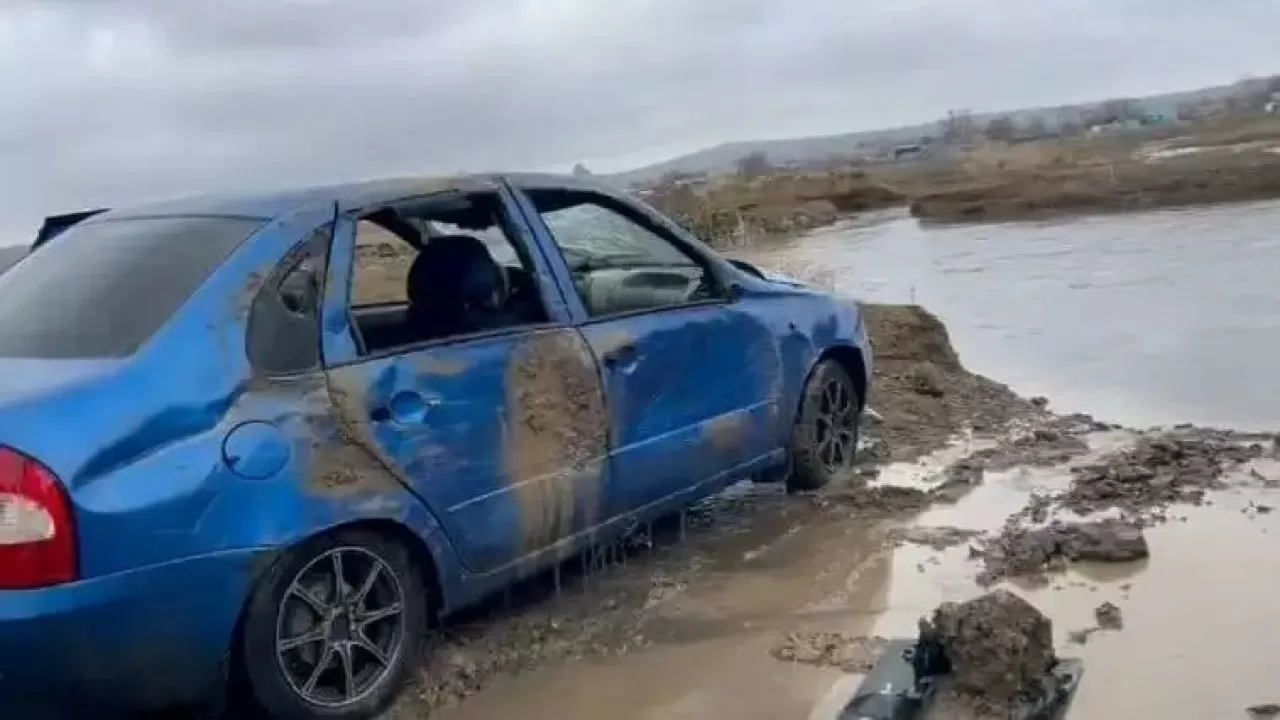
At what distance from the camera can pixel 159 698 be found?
3764mm

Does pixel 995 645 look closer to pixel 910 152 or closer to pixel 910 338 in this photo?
pixel 910 338

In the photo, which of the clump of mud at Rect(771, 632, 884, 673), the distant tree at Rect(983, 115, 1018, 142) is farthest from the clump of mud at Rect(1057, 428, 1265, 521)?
the distant tree at Rect(983, 115, 1018, 142)

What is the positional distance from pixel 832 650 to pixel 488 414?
1.40 m

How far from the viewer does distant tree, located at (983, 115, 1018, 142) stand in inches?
5505

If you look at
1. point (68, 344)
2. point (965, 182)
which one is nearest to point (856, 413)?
point (68, 344)

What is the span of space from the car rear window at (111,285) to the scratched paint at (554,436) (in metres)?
1.06

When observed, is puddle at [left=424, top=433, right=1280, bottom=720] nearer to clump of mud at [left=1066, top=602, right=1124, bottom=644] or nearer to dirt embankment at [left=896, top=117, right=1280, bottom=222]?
clump of mud at [left=1066, top=602, right=1124, bottom=644]

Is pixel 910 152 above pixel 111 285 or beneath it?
beneath

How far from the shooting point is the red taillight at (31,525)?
136 inches

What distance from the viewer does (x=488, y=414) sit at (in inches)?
180

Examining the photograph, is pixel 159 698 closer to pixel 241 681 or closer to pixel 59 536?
pixel 241 681

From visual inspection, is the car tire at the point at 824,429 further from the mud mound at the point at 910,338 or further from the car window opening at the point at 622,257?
the mud mound at the point at 910,338

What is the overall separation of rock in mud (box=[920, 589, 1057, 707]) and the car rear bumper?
1.98 metres

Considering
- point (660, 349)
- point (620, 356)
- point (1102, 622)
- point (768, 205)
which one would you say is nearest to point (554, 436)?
point (620, 356)
